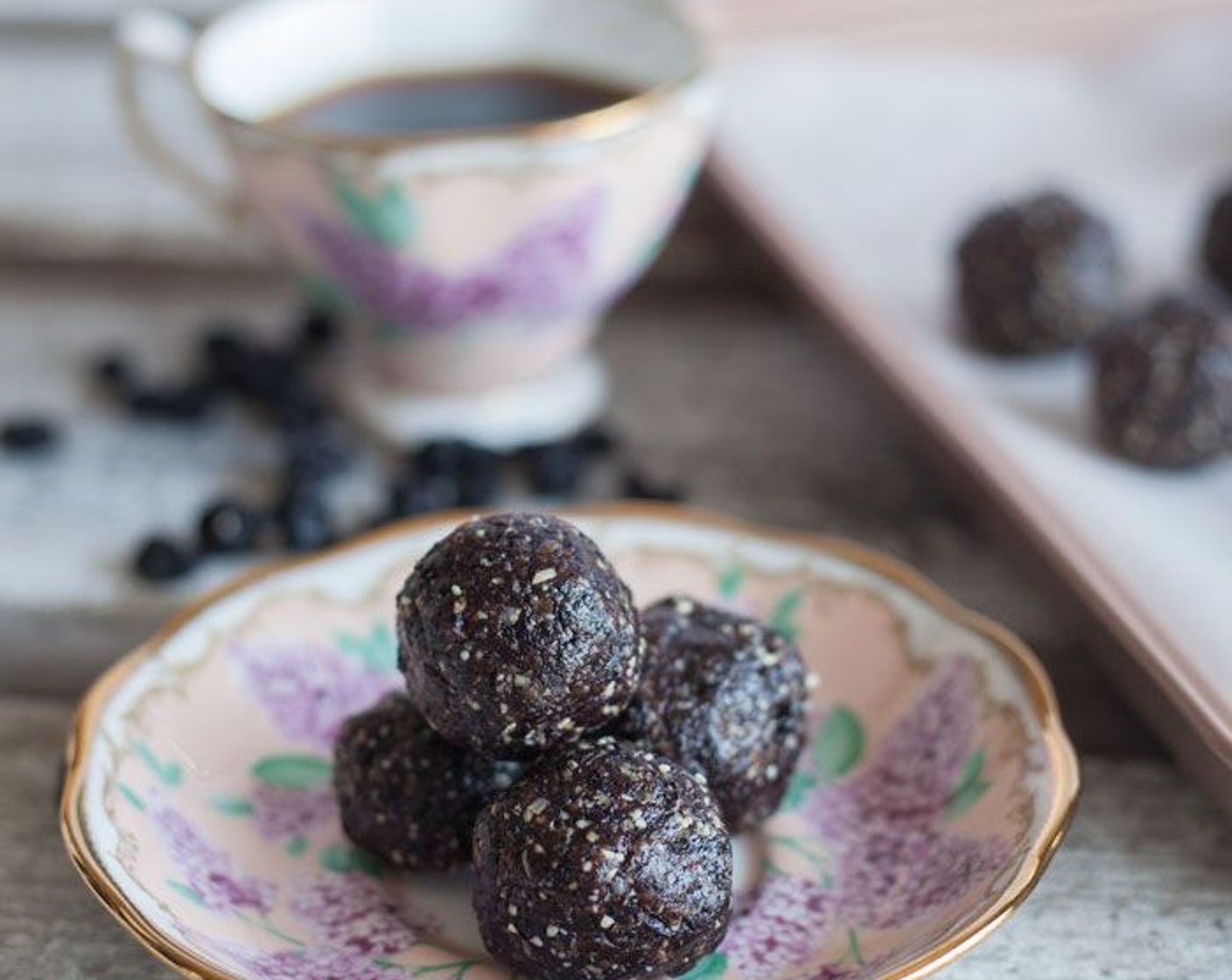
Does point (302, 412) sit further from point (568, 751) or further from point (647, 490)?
point (568, 751)

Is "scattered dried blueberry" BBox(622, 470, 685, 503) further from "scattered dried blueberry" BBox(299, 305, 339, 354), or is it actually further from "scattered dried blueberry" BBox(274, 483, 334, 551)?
"scattered dried blueberry" BBox(299, 305, 339, 354)

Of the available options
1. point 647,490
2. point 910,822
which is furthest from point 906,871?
point 647,490

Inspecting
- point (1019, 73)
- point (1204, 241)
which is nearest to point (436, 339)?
point (1204, 241)

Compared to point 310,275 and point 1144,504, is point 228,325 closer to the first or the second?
point 310,275

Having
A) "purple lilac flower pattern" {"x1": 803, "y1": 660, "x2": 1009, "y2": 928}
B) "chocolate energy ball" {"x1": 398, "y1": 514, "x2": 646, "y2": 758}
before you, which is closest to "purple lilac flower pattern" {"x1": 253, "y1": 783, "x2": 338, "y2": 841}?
"chocolate energy ball" {"x1": 398, "y1": 514, "x2": 646, "y2": 758}

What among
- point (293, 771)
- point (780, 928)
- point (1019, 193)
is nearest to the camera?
point (780, 928)
